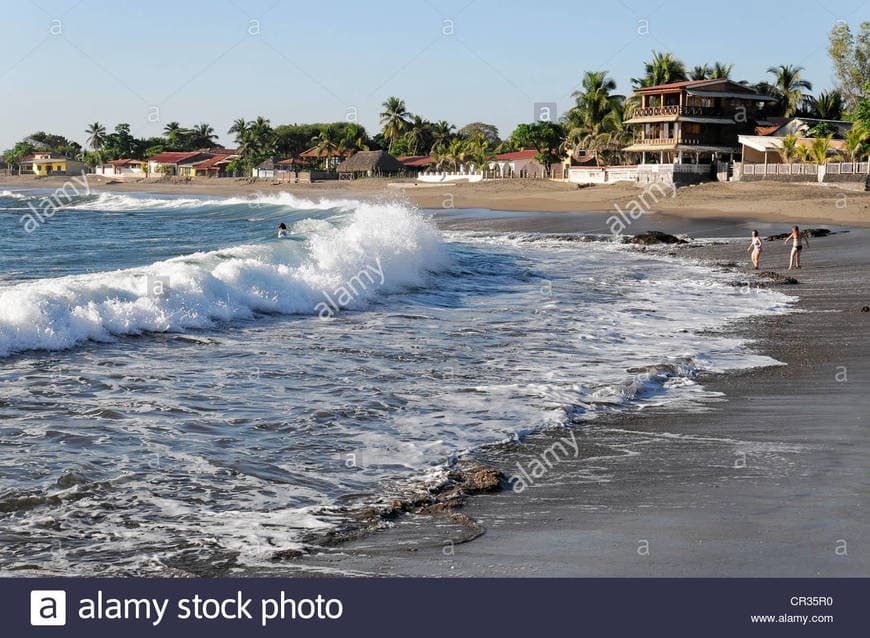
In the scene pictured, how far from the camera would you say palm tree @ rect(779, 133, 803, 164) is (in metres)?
55.6

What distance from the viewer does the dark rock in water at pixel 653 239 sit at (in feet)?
113

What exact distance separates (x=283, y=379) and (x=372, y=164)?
267ft

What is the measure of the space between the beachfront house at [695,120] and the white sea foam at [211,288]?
4164cm

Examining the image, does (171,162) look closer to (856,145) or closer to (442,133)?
(442,133)

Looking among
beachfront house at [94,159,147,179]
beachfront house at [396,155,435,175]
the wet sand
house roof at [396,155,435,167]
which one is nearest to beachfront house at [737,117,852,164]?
beachfront house at [396,155,435,175]

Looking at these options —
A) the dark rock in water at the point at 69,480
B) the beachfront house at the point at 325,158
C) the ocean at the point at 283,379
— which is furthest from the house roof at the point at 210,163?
the dark rock in water at the point at 69,480

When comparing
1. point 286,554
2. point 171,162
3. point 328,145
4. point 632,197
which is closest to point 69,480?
point 286,554

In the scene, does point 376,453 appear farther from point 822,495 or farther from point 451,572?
point 822,495

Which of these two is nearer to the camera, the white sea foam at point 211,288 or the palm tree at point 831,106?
the white sea foam at point 211,288

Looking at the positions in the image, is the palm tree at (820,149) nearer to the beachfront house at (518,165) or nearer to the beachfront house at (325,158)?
the beachfront house at (518,165)

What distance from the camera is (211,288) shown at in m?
17.5

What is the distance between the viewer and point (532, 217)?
47.8 meters

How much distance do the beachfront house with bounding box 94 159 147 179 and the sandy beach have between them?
4321 cm

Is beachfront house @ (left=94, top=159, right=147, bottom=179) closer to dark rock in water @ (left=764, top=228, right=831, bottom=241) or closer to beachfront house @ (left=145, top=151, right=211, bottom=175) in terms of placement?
beachfront house @ (left=145, top=151, right=211, bottom=175)
